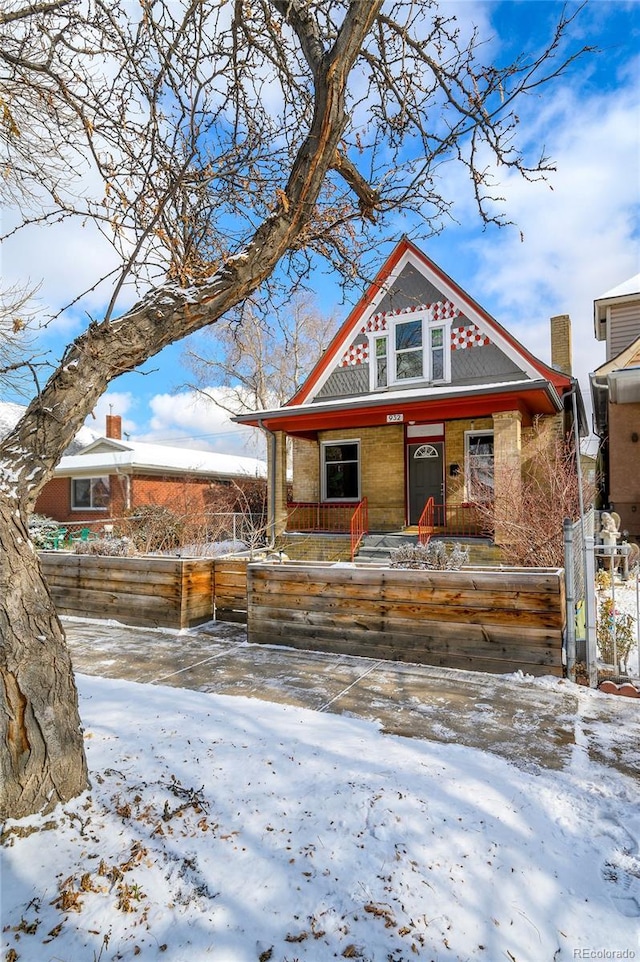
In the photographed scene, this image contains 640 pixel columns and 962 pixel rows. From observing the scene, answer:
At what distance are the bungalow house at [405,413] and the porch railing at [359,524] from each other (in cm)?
9

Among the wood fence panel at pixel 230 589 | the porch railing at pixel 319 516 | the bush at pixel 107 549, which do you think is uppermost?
the porch railing at pixel 319 516

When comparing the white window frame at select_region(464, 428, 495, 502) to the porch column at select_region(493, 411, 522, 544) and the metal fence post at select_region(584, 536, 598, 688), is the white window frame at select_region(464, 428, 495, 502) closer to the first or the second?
the porch column at select_region(493, 411, 522, 544)

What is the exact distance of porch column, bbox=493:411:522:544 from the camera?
9047mm

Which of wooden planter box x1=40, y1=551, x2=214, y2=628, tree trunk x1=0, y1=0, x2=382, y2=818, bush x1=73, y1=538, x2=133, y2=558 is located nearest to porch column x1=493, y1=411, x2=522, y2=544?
wooden planter box x1=40, y1=551, x2=214, y2=628

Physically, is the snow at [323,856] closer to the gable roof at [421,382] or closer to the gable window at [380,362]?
the gable roof at [421,382]

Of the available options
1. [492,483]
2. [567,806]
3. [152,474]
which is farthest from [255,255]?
[152,474]

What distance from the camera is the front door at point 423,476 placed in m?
13.7

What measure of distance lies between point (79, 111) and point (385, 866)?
13.8 feet

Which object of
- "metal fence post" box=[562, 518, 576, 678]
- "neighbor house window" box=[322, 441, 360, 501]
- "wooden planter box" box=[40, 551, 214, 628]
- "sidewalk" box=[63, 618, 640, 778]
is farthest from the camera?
"neighbor house window" box=[322, 441, 360, 501]

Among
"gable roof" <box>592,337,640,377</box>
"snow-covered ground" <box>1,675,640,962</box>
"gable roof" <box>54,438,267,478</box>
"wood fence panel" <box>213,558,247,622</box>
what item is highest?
"gable roof" <box>592,337,640,377</box>

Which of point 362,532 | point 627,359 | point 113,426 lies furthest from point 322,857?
point 113,426

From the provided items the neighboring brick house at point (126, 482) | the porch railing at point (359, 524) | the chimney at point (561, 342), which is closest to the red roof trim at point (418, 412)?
the porch railing at point (359, 524)

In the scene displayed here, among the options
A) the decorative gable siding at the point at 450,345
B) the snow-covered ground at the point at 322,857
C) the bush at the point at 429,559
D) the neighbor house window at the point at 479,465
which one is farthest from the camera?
the decorative gable siding at the point at 450,345

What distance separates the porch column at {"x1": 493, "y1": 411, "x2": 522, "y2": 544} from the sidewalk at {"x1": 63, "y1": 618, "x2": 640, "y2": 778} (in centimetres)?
431
